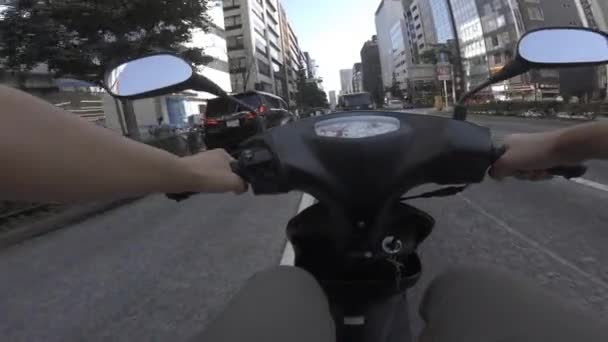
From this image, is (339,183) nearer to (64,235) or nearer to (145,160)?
(145,160)

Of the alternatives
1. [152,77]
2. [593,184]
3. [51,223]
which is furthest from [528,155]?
[51,223]

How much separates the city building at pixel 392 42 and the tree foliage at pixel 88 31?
10466cm

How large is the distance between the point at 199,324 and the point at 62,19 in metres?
12.8

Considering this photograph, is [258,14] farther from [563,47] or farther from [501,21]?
[563,47]

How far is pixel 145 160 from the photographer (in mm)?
838

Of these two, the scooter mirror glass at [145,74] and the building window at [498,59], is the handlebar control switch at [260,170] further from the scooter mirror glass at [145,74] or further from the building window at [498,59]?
the building window at [498,59]

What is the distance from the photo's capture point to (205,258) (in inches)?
154

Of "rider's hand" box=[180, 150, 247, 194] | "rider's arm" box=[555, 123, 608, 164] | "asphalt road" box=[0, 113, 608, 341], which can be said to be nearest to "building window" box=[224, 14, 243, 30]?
"asphalt road" box=[0, 113, 608, 341]

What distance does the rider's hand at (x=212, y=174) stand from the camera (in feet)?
3.28

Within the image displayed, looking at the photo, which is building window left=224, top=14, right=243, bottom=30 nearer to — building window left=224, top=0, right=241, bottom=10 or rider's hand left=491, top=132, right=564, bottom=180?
building window left=224, top=0, right=241, bottom=10

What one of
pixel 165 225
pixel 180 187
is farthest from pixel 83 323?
pixel 165 225

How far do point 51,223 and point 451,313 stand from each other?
709 centimetres

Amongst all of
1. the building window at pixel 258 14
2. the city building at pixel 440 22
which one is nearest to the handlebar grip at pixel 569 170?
the building window at pixel 258 14

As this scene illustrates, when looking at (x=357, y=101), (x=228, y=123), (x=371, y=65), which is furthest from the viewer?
(x=371, y=65)
